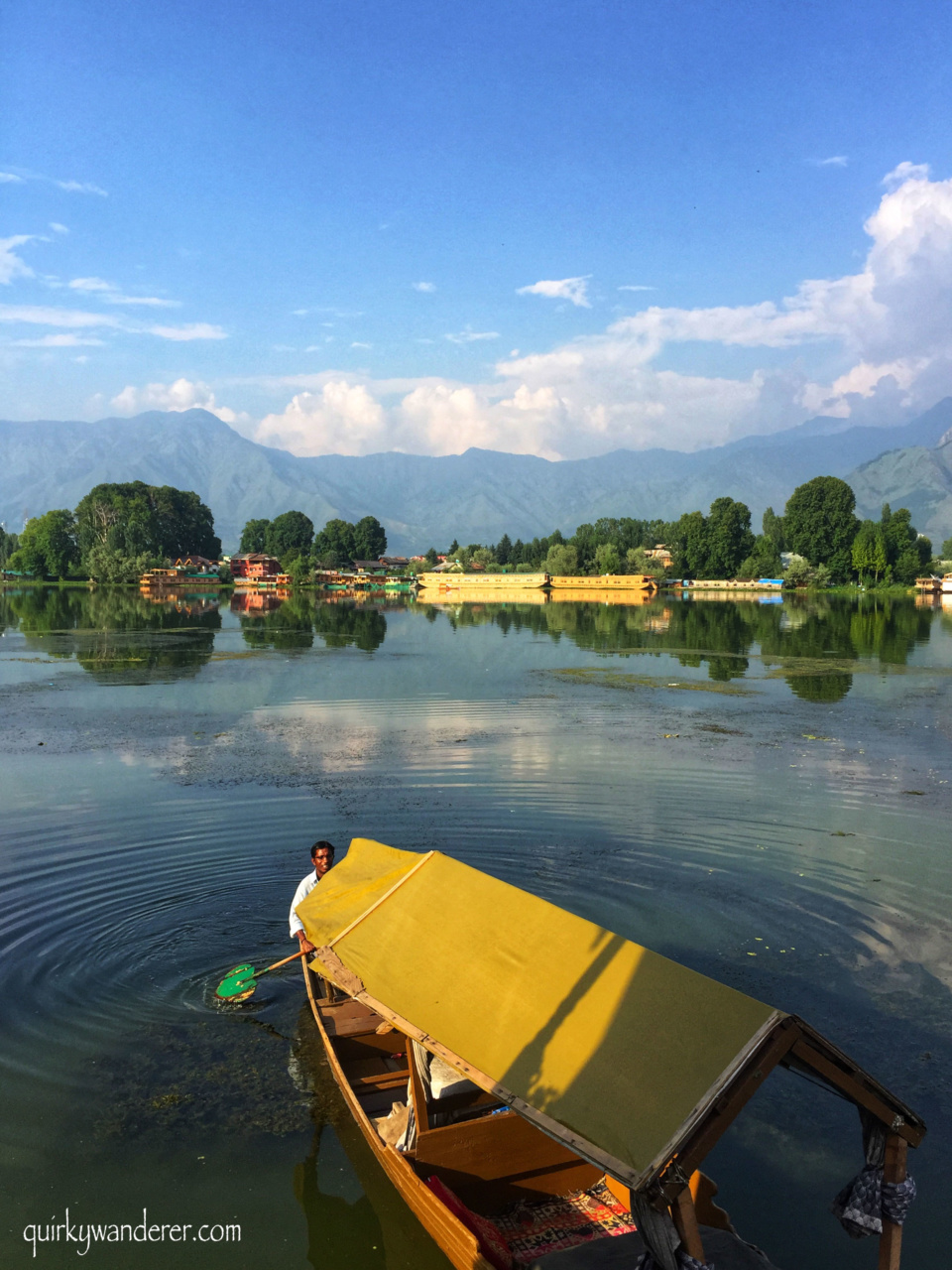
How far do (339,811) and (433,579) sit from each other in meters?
149

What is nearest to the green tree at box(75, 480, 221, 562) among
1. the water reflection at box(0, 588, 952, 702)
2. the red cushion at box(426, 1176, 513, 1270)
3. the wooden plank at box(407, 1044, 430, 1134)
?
the water reflection at box(0, 588, 952, 702)

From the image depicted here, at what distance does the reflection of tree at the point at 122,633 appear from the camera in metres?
46.3

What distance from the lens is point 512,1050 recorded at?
7.48 m

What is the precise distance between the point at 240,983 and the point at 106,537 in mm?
162375

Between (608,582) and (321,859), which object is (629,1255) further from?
(608,582)

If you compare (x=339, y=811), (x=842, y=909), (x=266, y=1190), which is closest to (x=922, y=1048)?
(x=842, y=909)

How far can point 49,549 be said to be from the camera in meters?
166

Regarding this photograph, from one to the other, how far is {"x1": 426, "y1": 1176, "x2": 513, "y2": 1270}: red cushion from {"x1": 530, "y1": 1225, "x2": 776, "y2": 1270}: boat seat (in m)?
0.32

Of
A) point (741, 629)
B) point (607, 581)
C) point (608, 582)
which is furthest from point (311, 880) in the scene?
point (608, 582)

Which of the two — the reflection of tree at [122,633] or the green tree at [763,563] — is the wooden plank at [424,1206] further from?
the green tree at [763,563]

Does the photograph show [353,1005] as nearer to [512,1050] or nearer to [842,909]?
[512,1050]

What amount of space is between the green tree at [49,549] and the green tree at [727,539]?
396ft

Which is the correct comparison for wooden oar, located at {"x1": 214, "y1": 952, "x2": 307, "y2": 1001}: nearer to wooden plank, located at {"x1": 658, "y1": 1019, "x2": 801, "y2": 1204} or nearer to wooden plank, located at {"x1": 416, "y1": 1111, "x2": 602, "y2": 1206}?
wooden plank, located at {"x1": 416, "y1": 1111, "x2": 602, "y2": 1206}

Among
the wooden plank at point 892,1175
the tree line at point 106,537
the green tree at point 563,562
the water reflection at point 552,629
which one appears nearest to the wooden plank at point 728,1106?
the wooden plank at point 892,1175
